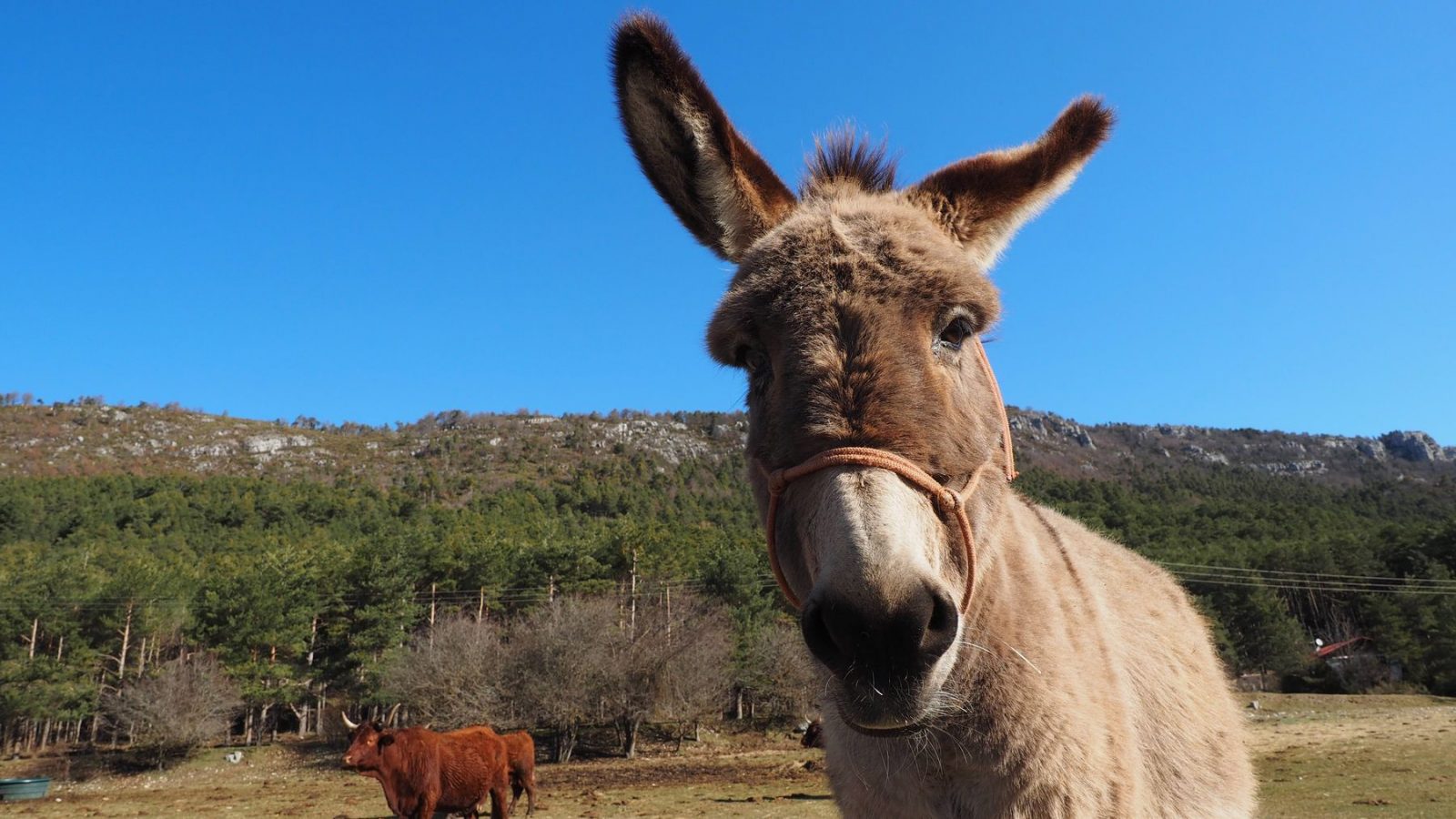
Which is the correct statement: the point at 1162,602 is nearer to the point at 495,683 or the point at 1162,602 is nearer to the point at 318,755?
the point at 495,683

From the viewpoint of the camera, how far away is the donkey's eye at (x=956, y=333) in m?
2.72

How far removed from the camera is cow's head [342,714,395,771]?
696 inches

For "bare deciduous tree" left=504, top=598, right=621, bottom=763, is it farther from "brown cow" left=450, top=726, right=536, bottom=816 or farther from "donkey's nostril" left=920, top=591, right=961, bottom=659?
"donkey's nostril" left=920, top=591, right=961, bottom=659

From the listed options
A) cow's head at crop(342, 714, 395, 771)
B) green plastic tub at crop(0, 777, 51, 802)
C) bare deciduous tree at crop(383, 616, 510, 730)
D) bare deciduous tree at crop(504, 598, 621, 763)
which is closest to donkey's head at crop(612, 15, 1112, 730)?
cow's head at crop(342, 714, 395, 771)

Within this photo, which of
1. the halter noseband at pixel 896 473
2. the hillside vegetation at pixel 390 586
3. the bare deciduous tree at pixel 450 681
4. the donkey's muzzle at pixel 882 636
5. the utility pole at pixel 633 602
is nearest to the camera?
the donkey's muzzle at pixel 882 636

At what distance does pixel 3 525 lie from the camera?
108 meters

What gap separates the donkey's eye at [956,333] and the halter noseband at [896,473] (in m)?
0.43

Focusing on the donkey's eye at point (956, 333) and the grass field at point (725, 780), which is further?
the grass field at point (725, 780)

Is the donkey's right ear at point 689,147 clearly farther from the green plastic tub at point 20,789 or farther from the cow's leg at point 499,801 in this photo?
the green plastic tub at point 20,789

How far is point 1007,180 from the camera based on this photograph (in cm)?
321

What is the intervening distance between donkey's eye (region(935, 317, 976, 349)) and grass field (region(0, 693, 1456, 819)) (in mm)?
20558

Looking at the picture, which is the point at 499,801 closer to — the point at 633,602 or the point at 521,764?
the point at 521,764

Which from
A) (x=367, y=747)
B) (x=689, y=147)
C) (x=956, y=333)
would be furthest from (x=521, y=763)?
(x=956, y=333)

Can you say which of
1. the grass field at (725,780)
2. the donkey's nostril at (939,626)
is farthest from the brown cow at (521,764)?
the donkey's nostril at (939,626)
